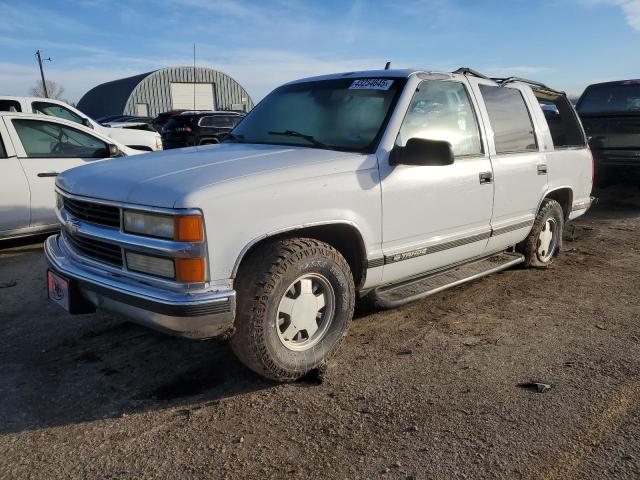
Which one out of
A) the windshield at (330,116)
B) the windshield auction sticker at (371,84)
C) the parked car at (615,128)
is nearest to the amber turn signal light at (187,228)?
the windshield at (330,116)

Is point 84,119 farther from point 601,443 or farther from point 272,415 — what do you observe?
point 601,443

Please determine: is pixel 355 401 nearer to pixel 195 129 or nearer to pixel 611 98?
pixel 611 98

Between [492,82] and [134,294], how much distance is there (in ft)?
11.3

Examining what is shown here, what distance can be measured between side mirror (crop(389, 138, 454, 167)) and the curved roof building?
4131 cm

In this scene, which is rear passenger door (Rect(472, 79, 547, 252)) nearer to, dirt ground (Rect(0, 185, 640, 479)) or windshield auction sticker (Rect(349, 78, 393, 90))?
dirt ground (Rect(0, 185, 640, 479))

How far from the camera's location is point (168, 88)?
44.8 metres

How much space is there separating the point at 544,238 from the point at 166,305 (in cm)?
414

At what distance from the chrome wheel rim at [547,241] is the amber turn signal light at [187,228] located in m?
3.82

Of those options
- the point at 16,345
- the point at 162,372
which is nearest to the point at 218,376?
the point at 162,372

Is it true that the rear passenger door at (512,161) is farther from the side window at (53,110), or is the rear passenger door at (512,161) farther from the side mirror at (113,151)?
the side window at (53,110)

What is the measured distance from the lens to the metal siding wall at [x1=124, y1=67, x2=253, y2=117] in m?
43.3

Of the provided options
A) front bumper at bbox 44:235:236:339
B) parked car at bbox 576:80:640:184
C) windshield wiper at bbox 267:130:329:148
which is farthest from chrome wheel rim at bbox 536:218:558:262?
parked car at bbox 576:80:640:184

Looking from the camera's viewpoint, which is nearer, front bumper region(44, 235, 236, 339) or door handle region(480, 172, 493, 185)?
front bumper region(44, 235, 236, 339)

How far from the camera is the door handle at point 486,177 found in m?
4.14
